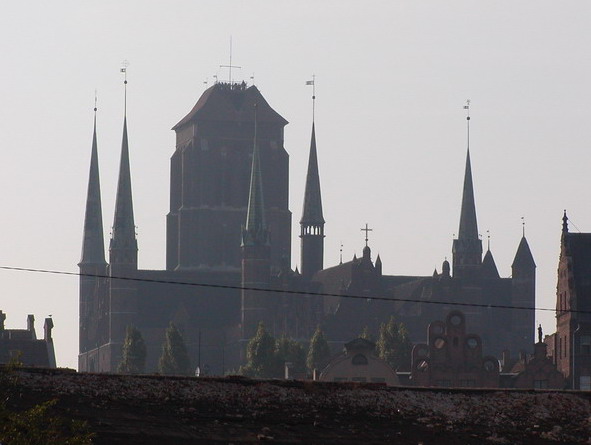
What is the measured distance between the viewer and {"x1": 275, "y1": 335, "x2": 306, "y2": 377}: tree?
189475 mm

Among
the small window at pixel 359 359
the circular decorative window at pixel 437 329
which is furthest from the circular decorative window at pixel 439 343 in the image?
the small window at pixel 359 359

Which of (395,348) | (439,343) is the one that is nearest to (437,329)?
(439,343)

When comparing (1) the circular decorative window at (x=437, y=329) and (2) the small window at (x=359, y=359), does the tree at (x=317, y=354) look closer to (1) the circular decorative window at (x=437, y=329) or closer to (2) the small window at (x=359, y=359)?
(1) the circular decorative window at (x=437, y=329)

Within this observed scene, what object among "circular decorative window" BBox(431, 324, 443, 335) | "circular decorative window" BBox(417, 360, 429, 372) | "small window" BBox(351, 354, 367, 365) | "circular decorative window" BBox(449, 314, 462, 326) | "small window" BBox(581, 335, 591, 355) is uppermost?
"circular decorative window" BBox(449, 314, 462, 326)

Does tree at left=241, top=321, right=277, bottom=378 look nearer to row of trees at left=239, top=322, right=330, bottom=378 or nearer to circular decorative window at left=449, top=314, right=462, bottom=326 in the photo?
row of trees at left=239, top=322, right=330, bottom=378

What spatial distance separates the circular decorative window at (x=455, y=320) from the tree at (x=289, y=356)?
56.5 ft

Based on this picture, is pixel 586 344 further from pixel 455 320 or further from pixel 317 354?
pixel 317 354

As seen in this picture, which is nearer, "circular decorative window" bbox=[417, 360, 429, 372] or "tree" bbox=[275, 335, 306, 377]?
"circular decorative window" bbox=[417, 360, 429, 372]

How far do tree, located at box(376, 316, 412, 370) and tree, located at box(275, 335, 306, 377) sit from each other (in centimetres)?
645

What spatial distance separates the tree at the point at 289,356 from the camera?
18948cm

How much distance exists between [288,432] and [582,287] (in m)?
96.2

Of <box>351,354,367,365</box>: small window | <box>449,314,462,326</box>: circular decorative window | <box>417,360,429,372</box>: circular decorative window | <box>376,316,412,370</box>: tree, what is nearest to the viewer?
<box>351,354,367,365</box>: small window

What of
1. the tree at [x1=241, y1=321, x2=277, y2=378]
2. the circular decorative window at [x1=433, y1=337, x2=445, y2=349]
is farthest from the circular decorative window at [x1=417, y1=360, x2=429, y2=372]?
the tree at [x1=241, y1=321, x2=277, y2=378]

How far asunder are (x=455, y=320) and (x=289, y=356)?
77.8 ft
